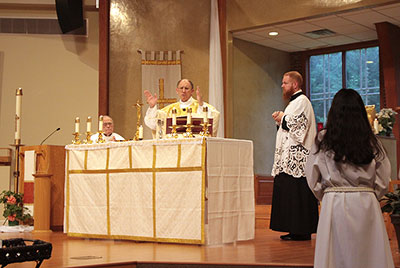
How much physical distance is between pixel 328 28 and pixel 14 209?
6.06 metres

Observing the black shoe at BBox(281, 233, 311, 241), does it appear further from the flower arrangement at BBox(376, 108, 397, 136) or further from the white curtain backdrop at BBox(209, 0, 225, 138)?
the white curtain backdrop at BBox(209, 0, 225, 138)

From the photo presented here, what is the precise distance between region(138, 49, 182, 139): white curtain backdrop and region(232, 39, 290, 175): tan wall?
3.70 ft

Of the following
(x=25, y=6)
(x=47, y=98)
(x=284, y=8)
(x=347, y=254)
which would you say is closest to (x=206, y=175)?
(x=347, y=254)

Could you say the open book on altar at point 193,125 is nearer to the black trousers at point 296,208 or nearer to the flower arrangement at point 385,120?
the black trousers at point 296,208

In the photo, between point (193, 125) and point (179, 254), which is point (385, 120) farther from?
point (179, 254)

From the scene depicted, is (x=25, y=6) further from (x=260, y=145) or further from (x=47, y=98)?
(x=260, y=145)

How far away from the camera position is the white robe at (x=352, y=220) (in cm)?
377

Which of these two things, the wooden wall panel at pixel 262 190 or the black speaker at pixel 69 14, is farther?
the wooden wall panel at pixel 262 190

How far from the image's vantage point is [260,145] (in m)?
11.9

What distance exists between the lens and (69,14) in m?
10.1

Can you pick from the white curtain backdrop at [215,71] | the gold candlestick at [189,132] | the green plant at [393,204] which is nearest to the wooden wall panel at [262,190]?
the white curtain backdrop at [215,71]

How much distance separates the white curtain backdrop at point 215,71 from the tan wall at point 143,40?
0.22 meters

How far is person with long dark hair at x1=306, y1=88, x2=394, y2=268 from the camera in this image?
148 inches

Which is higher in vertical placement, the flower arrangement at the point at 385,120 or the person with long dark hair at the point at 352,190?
the flower arrangement at the point at 385,120
